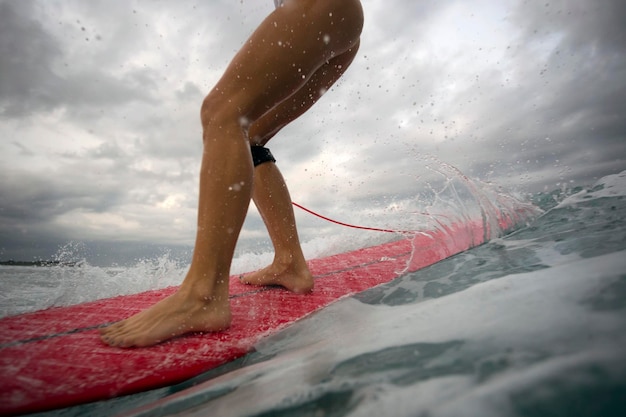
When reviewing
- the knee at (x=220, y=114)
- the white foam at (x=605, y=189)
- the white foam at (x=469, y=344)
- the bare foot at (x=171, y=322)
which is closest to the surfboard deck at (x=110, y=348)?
the bare foot at (x=171, y=322)

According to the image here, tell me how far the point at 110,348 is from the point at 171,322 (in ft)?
0.54

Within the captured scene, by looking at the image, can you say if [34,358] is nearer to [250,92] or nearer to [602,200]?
[250,92]

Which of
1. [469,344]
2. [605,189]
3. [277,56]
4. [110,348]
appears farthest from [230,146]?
[605,189]

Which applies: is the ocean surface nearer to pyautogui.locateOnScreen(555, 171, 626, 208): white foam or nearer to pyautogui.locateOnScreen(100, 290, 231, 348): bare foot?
pyautogui.locateOnScreen(100, 290, 231, 348): bare foot

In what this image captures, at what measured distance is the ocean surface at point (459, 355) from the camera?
1.29 ft

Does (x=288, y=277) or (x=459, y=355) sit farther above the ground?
(x=288, y=277)

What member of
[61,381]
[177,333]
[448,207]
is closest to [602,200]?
[448,207]

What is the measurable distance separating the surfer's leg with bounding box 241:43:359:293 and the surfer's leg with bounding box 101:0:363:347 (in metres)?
0.37

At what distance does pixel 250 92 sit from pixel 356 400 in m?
0.88

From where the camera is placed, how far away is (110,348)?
0.89 m

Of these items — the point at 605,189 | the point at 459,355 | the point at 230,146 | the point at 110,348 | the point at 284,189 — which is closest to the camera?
the point at 459,355

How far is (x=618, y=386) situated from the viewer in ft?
1.18

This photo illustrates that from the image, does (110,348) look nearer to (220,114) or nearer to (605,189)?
(220,114)

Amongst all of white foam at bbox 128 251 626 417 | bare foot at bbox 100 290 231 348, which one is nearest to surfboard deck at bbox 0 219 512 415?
bare foot at bbox 100 290 231 348
